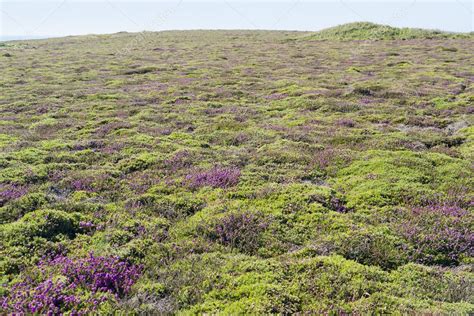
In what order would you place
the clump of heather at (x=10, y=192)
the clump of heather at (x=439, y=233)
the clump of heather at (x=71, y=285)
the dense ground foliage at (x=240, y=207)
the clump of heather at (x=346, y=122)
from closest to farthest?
the clump of heather at (x=71, y=285) → the dense ground foliage at (x=240, y=207) → the clump of heather at (x=439, y=233) → the clump of heather at (x=10, y=192) → the clump of heather at (x=346, y=122)

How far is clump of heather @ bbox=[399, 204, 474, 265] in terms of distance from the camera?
991 centimetres

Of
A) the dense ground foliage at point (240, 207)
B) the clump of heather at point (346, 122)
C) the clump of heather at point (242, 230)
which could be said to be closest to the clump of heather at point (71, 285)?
the dense ground foliage at point (240, 207)

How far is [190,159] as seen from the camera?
56.0 feet

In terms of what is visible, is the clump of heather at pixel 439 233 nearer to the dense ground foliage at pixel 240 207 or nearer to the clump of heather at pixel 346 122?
the dense ground foliage at pixel 240 207

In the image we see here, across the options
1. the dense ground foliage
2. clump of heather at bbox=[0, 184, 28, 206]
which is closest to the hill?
the dense ground foliage

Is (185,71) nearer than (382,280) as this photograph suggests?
No

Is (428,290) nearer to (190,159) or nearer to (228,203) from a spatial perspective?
(228,203)

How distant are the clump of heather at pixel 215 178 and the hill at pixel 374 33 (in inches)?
3229

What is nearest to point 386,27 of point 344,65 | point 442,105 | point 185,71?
point 344,65

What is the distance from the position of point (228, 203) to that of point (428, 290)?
20.2ft

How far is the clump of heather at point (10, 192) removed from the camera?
12877 millimetres

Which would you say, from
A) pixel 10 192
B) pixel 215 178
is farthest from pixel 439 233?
pixel 10 192

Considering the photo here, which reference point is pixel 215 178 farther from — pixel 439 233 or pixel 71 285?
pixel 439 233

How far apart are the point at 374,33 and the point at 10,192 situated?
3572 inches
